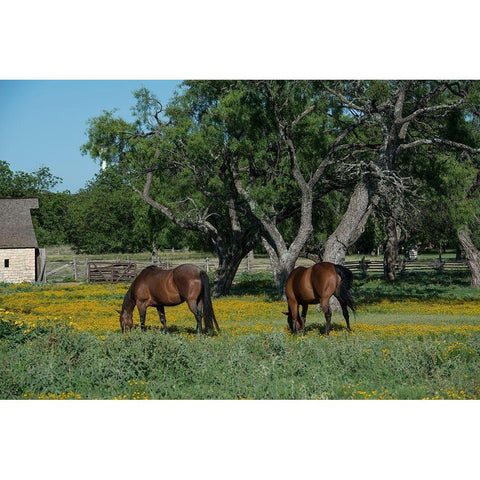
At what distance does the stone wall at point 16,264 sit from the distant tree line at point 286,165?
1.55 m

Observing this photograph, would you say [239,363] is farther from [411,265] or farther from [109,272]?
[411,265]

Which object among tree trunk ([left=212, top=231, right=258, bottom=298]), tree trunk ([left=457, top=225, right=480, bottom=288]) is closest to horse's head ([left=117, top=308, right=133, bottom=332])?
tree trunk ([left=212, top=231, right=258, bottom=298])

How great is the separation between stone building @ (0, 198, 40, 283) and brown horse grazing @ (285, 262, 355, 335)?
666 cm

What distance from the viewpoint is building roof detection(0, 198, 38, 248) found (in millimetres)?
17875

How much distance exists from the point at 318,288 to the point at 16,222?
31.6 feet

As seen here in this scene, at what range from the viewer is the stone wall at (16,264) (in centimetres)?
1617

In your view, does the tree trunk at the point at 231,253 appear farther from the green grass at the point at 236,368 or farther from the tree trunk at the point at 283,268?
the green grass at the point at 236,368

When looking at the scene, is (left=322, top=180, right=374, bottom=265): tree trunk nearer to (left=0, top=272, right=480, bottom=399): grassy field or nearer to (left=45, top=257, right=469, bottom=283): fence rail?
(left=0, top=272, right=480, bottom=399): grassy field

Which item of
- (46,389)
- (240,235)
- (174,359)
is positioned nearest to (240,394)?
(174,359)

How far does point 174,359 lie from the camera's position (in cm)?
1071

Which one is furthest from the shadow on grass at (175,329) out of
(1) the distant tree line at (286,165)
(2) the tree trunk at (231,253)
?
(2) the tree trunk at (231,253)

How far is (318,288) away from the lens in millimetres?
13617
